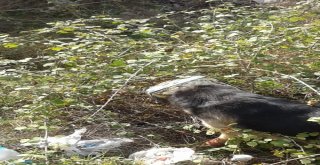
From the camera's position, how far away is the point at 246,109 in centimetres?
214

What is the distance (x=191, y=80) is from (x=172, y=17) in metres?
3.04

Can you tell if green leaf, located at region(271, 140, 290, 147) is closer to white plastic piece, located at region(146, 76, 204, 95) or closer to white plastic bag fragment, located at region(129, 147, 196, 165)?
white plastic bag fragment, located at region(129, 147, 196, 165)

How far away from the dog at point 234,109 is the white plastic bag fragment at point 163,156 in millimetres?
214

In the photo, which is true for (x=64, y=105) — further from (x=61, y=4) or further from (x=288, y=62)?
(x=61, y=4)

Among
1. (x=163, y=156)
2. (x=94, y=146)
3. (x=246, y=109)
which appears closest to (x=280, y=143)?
(x=246, y=109)

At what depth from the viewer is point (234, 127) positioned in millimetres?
2105

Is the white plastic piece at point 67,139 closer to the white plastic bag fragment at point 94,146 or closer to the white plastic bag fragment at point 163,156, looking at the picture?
the white plastic bag fragment at point 94,146

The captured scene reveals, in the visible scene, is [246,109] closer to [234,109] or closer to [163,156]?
[234,109]

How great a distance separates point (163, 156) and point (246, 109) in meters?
0.43

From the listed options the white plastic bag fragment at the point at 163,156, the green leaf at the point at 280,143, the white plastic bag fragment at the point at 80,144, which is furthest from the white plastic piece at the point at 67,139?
the green leaf at the point at 280,143

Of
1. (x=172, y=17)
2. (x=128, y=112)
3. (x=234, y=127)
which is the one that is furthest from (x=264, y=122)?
(x=172, y=17)

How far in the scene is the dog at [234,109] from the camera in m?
2.05

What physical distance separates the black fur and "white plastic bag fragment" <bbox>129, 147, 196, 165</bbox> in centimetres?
28

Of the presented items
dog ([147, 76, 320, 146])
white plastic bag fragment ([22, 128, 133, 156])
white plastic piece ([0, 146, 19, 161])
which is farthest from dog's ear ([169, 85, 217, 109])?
white plastic piece ([0, 146, 19, 161])
